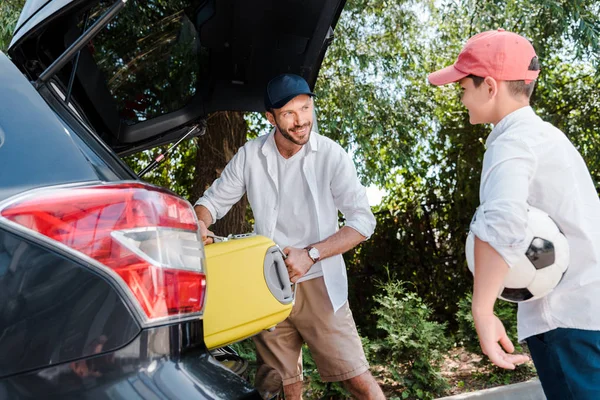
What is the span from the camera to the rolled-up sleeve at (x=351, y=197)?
134 inches

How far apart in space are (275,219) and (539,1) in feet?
12.5

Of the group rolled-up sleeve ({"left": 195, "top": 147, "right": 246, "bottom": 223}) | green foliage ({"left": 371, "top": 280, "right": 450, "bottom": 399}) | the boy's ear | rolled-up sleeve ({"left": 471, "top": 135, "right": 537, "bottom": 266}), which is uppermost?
the boy's ear

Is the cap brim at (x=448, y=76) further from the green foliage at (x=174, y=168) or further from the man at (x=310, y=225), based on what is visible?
the green foliage at (x=174, y=168)

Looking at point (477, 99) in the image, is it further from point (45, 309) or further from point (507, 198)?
point (45, 309)

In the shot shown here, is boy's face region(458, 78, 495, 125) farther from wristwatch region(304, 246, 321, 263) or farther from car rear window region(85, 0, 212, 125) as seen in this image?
car rear window region(85, 0, 212, 125)

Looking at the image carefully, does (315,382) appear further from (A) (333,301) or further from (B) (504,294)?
(B) (504,294)

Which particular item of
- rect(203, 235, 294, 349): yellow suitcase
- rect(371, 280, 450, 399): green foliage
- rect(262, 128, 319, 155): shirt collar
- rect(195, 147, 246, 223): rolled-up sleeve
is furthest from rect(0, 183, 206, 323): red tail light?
rect(371, 280, 450, 399): green foliage

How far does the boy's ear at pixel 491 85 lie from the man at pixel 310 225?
126 centimetres

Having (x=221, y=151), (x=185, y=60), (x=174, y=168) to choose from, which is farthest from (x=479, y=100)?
(x=174, y=168)

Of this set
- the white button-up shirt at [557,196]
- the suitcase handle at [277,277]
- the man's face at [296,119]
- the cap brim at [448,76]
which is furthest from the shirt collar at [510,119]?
the man's face at [296,119]

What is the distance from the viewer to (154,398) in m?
1.48

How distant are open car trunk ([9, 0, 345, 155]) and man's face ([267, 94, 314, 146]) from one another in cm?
29

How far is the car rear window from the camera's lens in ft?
11.0

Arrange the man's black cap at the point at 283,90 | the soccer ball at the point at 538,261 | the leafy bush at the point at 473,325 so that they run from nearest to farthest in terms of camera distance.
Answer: the soccer ball at the point at 538,261 < the man's black cap at the point at 283,90 < the leafy bush at the point at 473,325
